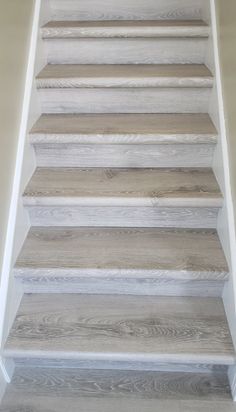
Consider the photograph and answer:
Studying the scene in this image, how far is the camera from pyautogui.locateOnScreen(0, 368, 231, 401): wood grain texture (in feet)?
4.26

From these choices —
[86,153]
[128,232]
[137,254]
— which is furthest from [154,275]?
[86,153]

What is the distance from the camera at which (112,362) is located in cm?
138

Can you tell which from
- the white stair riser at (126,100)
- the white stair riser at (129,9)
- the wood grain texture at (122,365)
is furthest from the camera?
the white stair riser at (129,9)

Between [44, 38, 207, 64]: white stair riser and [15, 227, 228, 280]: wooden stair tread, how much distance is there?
0.95 meters

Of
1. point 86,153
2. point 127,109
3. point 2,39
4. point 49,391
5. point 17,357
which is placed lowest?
point 49,391

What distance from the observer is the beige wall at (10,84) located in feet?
4.37

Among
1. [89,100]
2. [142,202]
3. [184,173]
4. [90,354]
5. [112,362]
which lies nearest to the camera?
[90,354]

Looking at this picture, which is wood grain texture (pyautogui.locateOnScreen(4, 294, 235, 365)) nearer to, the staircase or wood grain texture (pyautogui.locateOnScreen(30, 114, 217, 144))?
the staircase

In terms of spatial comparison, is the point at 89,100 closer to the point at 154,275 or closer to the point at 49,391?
the point at 154,275

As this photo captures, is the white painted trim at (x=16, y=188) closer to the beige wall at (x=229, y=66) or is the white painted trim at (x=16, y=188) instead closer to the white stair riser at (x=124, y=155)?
the white stair riser at (x=124, y=155)

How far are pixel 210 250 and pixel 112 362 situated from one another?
23.6 inches

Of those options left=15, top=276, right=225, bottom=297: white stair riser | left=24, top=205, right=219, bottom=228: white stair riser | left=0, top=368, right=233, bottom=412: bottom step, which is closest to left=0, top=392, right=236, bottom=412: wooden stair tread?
left=0, top=368, right=233, bottom=412: bottom step

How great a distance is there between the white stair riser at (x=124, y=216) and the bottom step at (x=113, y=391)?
61cm

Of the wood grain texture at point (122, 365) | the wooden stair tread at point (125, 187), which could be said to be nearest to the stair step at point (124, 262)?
the wooden stair tread at point (125, 187)
